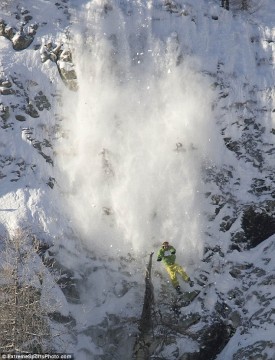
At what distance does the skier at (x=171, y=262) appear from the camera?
16.3 metres

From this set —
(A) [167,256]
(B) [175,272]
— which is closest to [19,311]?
(A) [167,256]

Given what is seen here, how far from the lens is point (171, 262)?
1631 cm

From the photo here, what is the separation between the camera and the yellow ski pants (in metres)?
16.3

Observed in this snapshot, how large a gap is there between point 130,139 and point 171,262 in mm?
4900

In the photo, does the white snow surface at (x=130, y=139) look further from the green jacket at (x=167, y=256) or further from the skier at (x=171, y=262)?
the green jacket at (x=167, y=256)

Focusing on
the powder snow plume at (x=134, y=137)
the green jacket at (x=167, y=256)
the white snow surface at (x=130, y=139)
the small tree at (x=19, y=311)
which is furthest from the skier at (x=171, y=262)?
the small tree at (x=19, y=311)

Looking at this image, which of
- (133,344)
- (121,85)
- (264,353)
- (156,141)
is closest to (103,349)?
(133,344)

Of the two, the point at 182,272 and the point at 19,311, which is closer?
the point at 19,311

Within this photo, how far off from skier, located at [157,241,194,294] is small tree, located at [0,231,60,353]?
3966 millimetres

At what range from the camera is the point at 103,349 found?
15.5 metres

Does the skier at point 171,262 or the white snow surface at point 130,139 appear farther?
the white snow surface at point 130,139

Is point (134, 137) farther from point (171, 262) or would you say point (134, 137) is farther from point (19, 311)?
point (19, 311)

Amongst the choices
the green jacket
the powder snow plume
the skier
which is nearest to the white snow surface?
the powder snow plume

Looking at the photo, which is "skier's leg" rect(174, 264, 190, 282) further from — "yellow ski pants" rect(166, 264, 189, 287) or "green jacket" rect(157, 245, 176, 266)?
"green jacket" rect(157, 245, 176, 266)
